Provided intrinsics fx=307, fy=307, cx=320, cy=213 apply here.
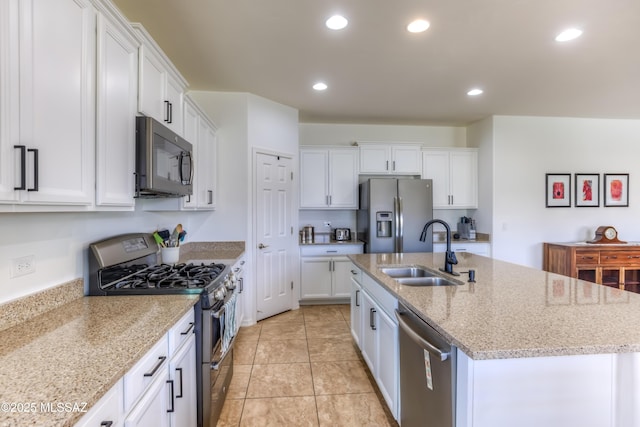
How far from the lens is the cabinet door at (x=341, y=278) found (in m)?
4.26

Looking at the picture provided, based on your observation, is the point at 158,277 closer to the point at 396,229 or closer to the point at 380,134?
the point at 396,229

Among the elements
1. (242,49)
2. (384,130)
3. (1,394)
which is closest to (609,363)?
(1,394)

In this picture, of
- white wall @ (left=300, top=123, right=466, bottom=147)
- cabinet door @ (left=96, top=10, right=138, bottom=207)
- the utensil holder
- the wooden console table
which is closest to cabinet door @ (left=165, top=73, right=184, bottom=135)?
cabinet door @ (left=96, top=10, right=138, bottom=207)

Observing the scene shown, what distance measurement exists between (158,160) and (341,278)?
10.0ft

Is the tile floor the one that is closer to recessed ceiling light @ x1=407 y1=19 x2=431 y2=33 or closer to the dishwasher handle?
the dishwasher handle

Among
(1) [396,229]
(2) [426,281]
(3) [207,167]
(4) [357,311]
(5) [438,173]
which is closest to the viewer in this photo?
(2) [426,281]

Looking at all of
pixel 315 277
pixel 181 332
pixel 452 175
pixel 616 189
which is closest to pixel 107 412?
pixel 181 332

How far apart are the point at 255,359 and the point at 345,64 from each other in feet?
9.25

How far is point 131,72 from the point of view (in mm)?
1593

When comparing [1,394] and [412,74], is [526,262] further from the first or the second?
[1,394]

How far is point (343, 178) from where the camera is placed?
4.50 metres

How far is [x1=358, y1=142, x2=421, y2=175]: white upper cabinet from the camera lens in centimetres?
452

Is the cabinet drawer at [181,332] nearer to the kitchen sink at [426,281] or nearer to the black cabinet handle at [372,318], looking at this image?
the black cabinet handle at [372,318]

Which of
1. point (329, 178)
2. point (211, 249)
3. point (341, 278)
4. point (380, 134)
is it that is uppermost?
point (380, 134)
